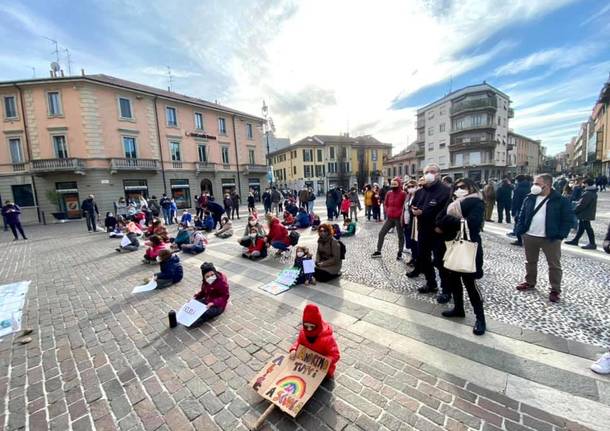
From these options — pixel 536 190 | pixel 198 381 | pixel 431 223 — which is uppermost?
pixel 536 190

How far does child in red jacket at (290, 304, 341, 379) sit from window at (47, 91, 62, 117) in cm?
2833

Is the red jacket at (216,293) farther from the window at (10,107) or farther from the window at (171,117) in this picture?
the window at (10,107)

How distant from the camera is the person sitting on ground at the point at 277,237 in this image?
23.4 feet

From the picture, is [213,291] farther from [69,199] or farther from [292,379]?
[69,199]

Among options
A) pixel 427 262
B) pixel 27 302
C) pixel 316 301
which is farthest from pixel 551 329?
pixel 27 302

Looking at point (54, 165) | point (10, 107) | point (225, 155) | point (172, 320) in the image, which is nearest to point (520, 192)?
point (172, 320)

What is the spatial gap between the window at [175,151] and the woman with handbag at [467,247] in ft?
90.1

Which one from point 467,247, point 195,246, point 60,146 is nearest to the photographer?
point 467,247

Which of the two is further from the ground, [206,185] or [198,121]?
[198,121]

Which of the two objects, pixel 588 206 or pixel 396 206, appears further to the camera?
pixel 588 206

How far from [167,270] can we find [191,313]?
2088 mm

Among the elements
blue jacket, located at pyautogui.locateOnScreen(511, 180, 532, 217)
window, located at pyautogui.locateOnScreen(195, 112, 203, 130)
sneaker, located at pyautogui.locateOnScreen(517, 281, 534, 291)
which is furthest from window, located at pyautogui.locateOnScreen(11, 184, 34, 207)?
blue jacket, located at pyautogui.locateOnScreen(511, 180, 532, 217)

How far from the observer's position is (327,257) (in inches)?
207

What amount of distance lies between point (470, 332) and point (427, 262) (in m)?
1.38
